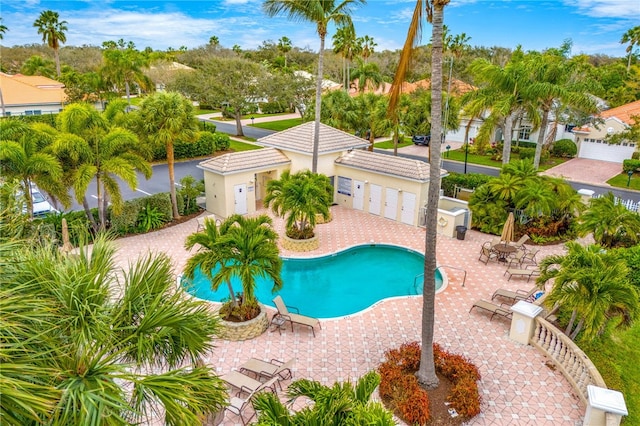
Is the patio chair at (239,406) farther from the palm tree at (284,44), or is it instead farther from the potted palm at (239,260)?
the palm tree at (284,44)

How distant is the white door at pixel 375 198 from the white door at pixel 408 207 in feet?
5.11

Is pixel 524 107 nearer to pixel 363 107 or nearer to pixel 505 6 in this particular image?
pixel 363 107

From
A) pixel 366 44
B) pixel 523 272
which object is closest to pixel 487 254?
pixel 523 272

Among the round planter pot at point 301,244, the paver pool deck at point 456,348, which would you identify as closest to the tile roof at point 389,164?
the paver pool deck at point 456,348

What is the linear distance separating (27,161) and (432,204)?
52.2ft

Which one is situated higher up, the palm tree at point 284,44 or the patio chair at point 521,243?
the palm tree at point 284,44

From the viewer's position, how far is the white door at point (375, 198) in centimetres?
2444

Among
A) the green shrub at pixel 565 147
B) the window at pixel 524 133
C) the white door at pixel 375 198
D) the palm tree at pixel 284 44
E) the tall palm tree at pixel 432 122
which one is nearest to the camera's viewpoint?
the tall palm tree at pixel 432 122

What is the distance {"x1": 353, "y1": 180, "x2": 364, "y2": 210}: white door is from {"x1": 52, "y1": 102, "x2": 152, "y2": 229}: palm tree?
11783 millimetres

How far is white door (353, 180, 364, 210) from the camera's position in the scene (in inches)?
995

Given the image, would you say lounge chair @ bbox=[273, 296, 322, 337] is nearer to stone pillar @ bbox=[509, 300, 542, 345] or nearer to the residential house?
stone pillar @ bbox=[509, 300, 542, 345]

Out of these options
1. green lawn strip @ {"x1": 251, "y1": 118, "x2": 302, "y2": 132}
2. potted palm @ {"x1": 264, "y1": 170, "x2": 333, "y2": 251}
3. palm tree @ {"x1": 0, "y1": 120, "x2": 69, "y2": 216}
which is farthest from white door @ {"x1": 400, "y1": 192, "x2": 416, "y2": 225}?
green lawn strip @ {"x1": 251, "y1": 118, "x2": 302, "y2": 132}

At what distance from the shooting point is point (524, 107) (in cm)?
2641

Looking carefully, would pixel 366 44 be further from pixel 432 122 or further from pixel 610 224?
pixel 432 122
